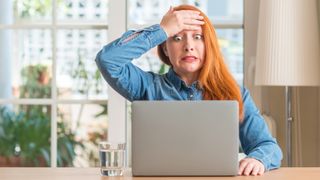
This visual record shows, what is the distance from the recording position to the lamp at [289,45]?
288cm

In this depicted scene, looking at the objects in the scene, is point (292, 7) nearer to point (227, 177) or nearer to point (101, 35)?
point (101, 35)

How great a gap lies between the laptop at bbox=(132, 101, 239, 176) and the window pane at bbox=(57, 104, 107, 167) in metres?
2.29

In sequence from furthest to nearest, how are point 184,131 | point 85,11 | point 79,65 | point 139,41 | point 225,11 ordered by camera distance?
point 79,65 < point 85,11 < point 225,11 < point 139,41 < point 184,131

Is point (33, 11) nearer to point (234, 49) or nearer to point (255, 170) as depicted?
point (234, 49)

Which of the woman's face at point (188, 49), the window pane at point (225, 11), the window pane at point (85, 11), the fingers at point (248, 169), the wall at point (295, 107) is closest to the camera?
the fingers at point (248, 169)

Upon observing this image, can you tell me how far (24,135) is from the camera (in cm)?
411

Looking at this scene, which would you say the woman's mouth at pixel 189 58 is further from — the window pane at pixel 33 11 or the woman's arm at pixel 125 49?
the window pane at pixel 33 11

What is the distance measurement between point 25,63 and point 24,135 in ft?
1.71

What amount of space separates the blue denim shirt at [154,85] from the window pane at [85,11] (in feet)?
4.89

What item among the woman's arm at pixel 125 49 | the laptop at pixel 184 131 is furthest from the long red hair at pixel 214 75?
the laptop at pixel 184 131

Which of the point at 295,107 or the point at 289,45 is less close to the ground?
the point at 289,45

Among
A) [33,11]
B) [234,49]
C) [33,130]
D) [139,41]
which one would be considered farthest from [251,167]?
[33,130]

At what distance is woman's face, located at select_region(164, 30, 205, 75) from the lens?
6.51 feet

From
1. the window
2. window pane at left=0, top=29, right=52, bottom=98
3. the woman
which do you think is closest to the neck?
the woman
